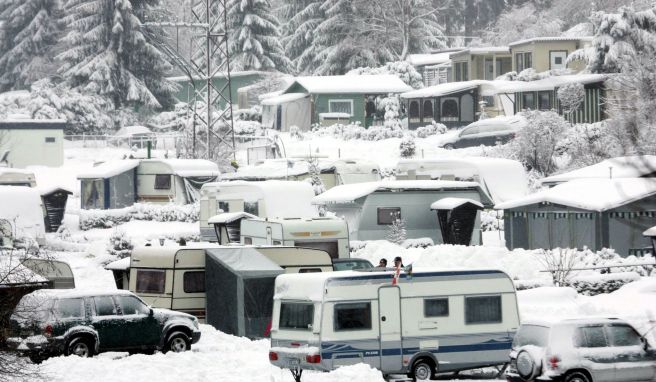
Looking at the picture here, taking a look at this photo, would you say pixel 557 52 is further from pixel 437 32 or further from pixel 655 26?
pixel 437 32

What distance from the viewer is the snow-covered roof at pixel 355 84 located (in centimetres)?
7338

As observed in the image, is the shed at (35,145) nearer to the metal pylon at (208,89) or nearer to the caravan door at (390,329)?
the metal pylon at (208,89)

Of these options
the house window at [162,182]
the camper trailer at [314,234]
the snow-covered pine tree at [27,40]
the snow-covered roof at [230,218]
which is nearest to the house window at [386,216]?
the snow-covered roof at [230,218]

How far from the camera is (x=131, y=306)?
23531 millimetres

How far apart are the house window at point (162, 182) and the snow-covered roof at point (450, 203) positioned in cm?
1720

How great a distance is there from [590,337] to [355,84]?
5597cm

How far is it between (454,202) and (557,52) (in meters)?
37.2

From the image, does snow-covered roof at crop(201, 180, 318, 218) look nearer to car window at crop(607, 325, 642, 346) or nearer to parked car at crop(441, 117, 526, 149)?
parked car at crop(441, 117, 526, 149)

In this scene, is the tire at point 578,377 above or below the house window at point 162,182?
below

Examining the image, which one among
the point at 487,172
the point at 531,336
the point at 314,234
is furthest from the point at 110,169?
the point at 531,336

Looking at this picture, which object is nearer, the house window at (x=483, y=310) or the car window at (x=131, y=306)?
the house window at (x=483, y=310)

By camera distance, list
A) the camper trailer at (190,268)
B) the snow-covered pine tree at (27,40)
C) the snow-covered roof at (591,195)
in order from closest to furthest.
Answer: the camper trailer at (190,268) → the snow-covered roof at (591,195) → the snow-covered pine tree at (27,40)

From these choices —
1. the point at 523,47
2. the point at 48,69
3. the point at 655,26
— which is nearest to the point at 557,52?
the point at 523,47

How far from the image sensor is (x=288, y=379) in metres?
20.6
